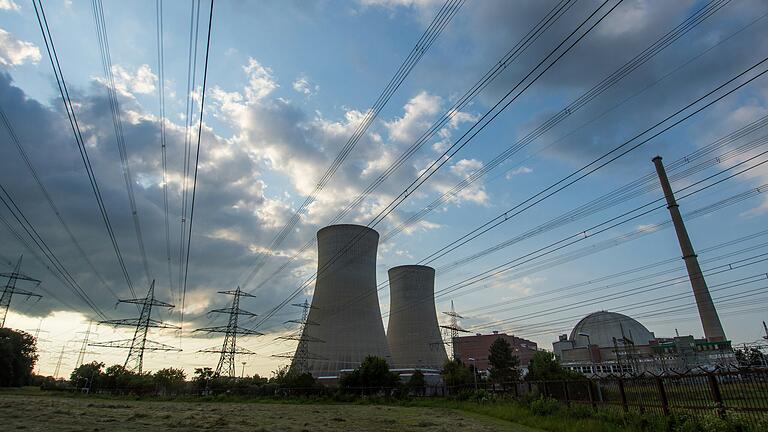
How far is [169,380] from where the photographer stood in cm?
4294

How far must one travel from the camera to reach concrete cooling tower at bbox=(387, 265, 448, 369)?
47.7 metres

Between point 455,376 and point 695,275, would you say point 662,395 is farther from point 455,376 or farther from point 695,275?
point 695,275

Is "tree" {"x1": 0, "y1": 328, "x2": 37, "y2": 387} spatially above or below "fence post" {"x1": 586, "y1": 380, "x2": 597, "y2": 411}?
above

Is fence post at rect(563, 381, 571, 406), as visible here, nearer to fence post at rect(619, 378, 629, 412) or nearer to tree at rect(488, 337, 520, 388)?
fence post at rect(619, 378, 629, 412)

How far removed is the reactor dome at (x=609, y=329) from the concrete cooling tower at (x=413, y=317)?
171ft

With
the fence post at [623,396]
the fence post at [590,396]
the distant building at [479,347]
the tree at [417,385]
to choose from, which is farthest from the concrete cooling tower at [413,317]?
the distant building at [479,347]

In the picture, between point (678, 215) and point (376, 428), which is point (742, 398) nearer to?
point (376, 428)

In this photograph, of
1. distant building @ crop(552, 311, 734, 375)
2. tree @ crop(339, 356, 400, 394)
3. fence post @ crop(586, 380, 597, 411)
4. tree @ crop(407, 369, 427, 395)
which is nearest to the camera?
fence post @ crop(586, 380, 597, 411)

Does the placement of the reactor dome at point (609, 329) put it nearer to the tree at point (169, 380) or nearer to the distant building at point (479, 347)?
the distant building at point (479, 347)

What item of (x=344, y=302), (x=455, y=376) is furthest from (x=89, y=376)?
(x=455, y=376)

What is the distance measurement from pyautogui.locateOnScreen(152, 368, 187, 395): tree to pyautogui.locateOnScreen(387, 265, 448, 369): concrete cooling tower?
23786 mm

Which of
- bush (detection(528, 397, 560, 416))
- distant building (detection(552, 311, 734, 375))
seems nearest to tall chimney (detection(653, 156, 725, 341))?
distant building (detection(552, 311, 734, 375))

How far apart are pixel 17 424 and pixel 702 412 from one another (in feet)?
60.0

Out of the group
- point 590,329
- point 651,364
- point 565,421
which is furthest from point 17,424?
point 590,329
